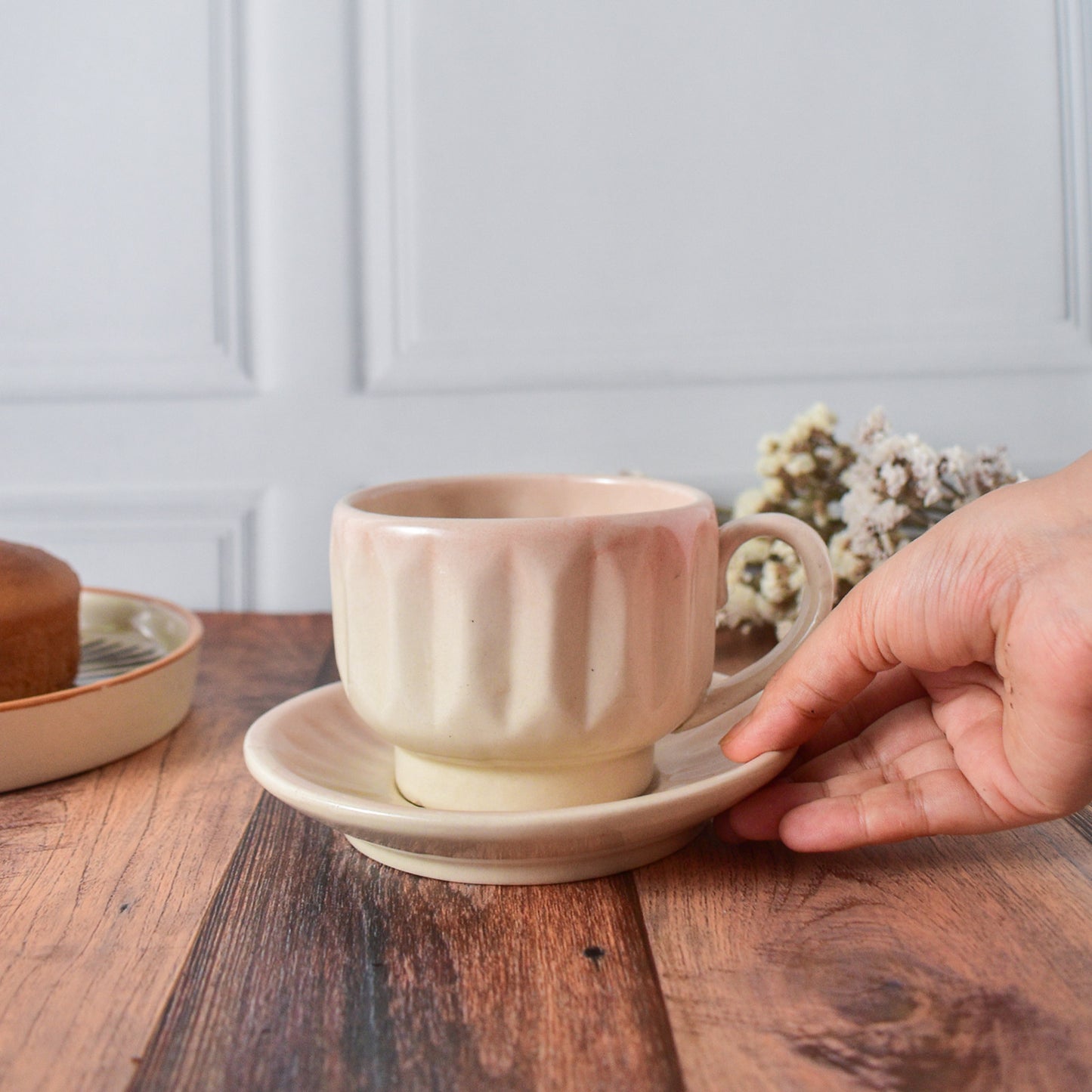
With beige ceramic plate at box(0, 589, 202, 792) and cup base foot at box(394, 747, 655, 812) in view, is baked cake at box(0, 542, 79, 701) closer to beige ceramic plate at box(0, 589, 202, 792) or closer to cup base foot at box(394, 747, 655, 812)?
beige ceramic plate at box(0, 589, 202, 792)

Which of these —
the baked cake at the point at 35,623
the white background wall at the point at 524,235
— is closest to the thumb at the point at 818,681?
the baked cake at the point at 35,623

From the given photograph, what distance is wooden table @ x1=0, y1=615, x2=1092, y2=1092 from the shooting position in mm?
287

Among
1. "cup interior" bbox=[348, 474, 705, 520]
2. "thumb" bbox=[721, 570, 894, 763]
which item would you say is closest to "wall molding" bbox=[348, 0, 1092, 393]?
"cup interior" bbox=[348, 474, 705, 520]

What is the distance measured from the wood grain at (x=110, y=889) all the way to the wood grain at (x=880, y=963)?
18cm

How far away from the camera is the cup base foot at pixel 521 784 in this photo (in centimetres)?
41

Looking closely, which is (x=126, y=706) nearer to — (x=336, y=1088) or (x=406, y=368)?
(x=336, y=1088)

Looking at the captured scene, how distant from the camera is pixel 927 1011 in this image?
1.01 feet

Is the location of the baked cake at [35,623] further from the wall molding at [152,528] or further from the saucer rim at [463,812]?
the wall molding at [152,528]

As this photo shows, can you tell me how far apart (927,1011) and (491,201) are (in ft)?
2.79

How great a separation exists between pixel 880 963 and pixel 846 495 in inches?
19.6

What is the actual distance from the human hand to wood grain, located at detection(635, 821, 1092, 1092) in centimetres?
2

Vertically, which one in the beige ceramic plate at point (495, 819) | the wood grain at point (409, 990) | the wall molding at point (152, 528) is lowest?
the wood grain at point (409, 990)

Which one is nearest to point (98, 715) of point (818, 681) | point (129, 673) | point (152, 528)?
point (129, 673)

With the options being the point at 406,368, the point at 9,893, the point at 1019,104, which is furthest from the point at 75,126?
the point at 1019,104
